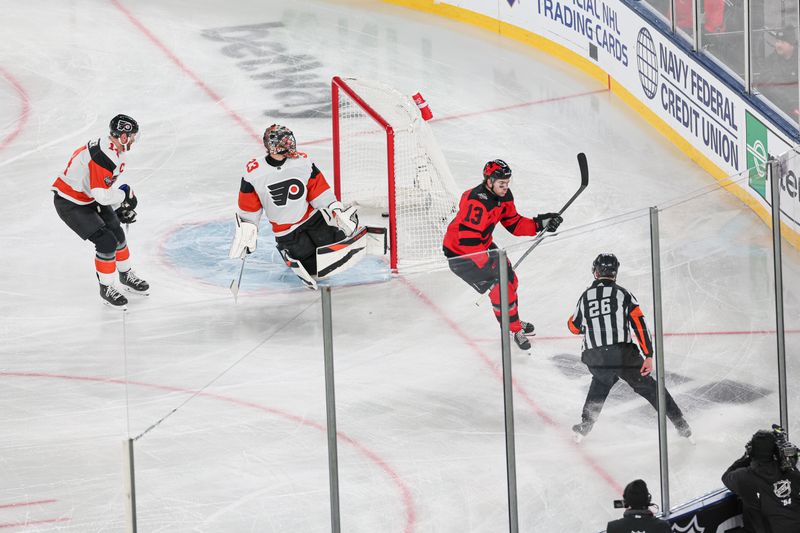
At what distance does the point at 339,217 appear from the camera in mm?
7590

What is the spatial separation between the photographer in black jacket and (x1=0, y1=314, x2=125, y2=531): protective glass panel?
7.40 feet

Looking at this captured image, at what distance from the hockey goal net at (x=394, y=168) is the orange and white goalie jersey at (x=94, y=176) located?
144cm

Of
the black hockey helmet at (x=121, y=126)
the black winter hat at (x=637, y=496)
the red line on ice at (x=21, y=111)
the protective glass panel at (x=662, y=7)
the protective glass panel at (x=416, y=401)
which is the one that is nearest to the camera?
the protective glass panel at (x=416, y=401)

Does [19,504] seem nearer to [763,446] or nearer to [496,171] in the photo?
[496,171]

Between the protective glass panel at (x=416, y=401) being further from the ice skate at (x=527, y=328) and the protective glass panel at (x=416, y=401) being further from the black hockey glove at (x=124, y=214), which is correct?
the black hockey glove at (x=124, y=214)

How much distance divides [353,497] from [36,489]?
66.2 inches

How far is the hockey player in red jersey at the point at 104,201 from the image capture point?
23.9 ft

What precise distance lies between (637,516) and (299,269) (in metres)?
3.11

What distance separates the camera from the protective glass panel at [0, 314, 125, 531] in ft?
18.0

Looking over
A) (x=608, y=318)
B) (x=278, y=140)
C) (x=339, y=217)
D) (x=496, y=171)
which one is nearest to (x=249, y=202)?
(x=278, y=140)

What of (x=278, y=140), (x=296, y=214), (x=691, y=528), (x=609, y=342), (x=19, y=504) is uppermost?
(x=278, y=140)

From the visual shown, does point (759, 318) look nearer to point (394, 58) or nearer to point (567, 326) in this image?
point (567, 326)

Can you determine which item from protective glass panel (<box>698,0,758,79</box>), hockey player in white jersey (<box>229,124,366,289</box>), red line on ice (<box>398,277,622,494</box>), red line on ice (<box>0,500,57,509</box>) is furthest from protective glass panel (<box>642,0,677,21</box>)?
red line on ice (<box>0,500,57,509</box>)

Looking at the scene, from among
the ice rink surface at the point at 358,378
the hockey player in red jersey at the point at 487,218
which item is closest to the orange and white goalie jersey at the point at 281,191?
the ice rink surface at the point at 358,378
